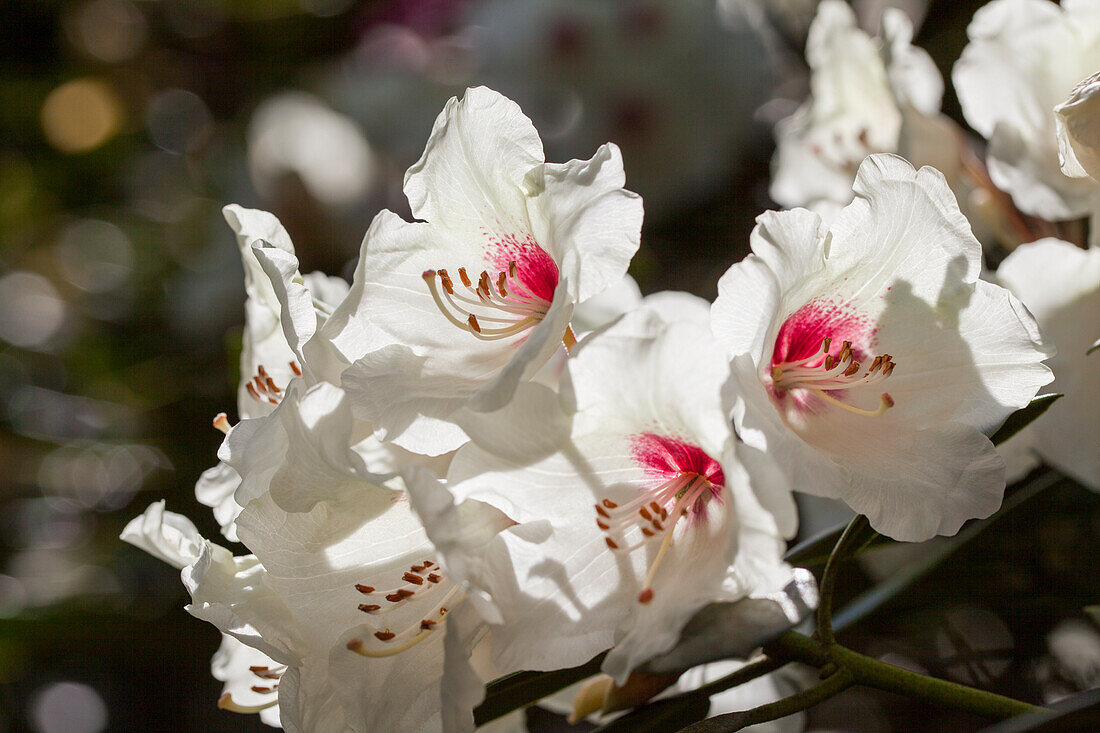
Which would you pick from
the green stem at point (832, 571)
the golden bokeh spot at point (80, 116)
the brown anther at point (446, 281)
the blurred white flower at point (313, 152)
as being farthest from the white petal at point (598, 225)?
→ the golden bokeh spot at point (80, 116)

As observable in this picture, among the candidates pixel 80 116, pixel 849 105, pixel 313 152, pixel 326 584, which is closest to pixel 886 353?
pixel 326 584

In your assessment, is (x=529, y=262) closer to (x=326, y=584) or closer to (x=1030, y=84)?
(x=326, y=584)

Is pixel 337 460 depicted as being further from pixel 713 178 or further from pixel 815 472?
pixel 713 178

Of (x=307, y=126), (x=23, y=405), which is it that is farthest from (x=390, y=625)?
(x=23, y=405)

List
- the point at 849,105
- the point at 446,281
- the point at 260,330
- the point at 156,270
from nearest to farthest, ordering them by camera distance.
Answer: the point at 446,281 → the point at 260,330 → the point at 849,105 → the point at 156,270

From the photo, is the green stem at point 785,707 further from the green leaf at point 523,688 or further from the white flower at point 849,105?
the white flower at point 849,105

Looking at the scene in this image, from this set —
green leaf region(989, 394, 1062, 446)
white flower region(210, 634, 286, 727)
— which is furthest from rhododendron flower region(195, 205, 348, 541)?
green leaf region(989, 394, 1062, 446)
